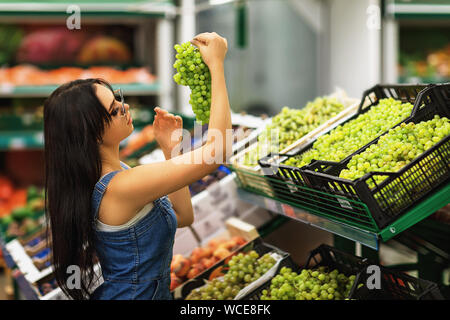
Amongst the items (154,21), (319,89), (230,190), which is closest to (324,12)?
(319,89)

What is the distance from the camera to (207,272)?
7.23 ft

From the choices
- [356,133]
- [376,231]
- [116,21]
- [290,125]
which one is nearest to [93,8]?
[116,21]

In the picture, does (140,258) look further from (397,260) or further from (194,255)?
(397,260)

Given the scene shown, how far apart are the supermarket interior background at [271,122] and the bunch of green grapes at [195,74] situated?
0.43 m

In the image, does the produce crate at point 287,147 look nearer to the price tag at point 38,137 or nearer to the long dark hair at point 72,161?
the long dark hair at point 72,161

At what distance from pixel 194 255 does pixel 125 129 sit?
3.38 feet

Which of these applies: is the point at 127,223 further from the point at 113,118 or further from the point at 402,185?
the point at 402,185

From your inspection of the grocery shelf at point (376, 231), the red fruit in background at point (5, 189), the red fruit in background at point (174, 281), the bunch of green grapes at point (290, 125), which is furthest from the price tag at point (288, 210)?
the red fruit in background at point (5, 189)

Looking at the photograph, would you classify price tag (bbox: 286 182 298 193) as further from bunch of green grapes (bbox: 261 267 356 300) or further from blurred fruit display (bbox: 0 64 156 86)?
blurred fruit display (bbox: 0 64 156 86)

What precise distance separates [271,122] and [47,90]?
3108 millimetres

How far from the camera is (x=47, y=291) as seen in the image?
8.00 ft

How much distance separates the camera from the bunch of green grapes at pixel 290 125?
2.35 m

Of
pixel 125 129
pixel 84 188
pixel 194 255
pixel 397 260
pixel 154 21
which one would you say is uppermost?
pixel 154 21

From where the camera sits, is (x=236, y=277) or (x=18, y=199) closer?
(x=236, y=277)
